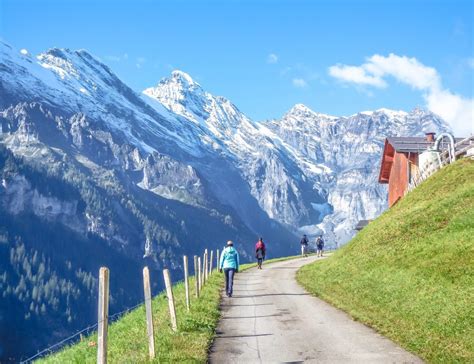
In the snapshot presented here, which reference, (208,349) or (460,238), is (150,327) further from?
(460,238)

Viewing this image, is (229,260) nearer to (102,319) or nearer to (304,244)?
(102,319)

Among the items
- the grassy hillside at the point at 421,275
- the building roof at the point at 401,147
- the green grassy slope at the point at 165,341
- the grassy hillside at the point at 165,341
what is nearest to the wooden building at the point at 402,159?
the building roof at the point at 401,147

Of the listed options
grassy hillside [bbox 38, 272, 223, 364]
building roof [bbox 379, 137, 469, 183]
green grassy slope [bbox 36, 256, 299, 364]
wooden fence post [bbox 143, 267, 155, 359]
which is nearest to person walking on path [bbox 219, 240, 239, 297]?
green grassy slope [bbox 36, 256, 299, 364]

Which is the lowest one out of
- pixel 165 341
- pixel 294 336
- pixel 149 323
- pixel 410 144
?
pixel 294 336

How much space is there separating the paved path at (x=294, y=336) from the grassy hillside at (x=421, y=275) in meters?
0.71

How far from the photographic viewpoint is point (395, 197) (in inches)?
2474

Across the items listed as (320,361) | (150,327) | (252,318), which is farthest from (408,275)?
(150,327)

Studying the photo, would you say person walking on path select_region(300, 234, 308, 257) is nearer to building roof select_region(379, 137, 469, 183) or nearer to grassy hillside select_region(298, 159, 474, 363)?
building roof select_region(379, 137, 469, 183)

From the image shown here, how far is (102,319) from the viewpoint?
394 inches

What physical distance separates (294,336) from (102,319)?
7.68 metres

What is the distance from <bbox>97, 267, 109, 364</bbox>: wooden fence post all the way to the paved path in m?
3.97

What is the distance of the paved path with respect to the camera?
13258 mm

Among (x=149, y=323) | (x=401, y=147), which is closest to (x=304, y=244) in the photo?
(x=401, y=147)

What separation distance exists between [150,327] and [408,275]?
42.0ft
